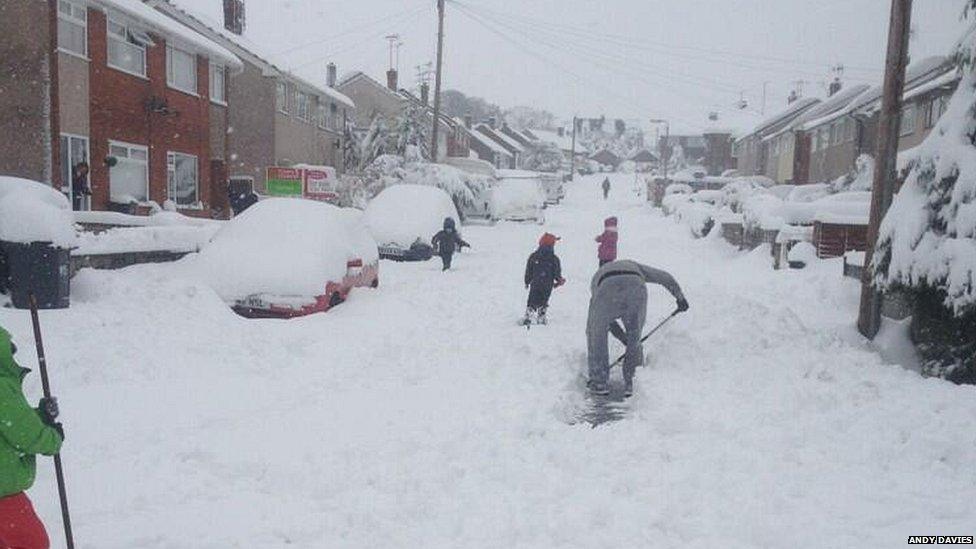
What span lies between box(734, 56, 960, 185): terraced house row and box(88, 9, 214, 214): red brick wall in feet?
71.2

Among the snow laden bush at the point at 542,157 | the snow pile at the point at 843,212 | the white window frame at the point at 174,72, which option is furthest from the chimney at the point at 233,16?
the snow laden bush at the point at 542,157

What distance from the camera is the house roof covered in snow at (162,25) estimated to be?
55.5 ft

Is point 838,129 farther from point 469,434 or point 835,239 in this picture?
point 469,434

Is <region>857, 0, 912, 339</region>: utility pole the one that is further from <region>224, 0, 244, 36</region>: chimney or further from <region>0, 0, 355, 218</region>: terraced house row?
<region>224, 0, 244, 36</region>: chimney

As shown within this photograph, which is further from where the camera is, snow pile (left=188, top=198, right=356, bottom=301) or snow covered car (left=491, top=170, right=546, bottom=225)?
snow covered car (left=491, top=170, right=546, bottom=225)

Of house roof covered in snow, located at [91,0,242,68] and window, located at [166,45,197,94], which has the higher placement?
house roof covered in snow, located at [91,0,242,68]

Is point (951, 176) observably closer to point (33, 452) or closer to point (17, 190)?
point (33, 452)

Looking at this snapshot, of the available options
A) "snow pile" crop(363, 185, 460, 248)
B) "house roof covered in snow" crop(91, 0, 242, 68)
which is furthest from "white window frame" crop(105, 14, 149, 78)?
"snow pile" crop(363, 185, 460, 248)

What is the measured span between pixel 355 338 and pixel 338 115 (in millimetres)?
32577

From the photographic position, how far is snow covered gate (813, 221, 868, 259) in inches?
590

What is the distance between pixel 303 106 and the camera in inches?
1334

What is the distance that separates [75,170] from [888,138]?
15733 mm

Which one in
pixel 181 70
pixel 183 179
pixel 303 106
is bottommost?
pixel 183 179

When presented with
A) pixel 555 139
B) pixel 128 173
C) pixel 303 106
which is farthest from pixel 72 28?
pixel 555 139
